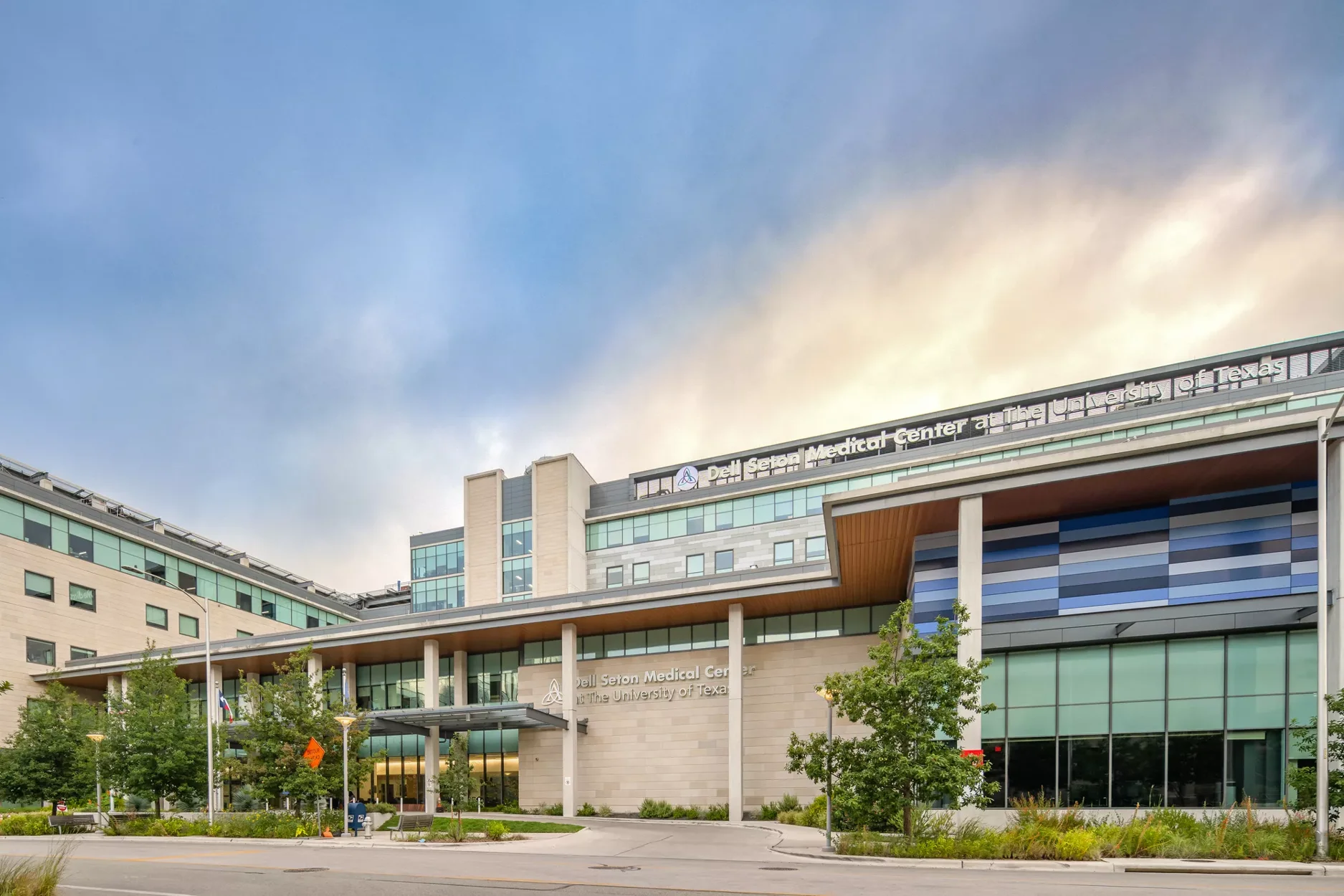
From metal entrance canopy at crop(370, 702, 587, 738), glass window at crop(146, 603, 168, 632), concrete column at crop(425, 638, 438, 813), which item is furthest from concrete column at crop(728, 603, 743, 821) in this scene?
glass window at crop(146, 603, 168, 632)

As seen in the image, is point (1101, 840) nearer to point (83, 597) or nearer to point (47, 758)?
point (47, 758)

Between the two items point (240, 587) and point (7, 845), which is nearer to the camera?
point (7, 845)

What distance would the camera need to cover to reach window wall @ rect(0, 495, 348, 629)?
52.9m

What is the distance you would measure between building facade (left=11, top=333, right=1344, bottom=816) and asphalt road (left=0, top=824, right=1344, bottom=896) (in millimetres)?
8814

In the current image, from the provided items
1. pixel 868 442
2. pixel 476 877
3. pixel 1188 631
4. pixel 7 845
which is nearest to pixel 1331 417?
pixel 1188 631

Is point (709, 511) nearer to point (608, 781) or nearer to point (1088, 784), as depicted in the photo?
point (608, 781)

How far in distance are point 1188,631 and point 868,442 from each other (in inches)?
1080

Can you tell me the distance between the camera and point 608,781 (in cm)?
4303

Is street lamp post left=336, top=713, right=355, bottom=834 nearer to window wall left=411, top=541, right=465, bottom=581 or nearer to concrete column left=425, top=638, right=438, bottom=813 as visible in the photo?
concrete column left=425, top=638, right=438, bottom=813

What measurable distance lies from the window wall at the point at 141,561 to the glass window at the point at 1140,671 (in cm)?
4821

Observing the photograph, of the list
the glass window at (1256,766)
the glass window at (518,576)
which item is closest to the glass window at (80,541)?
the glass window at (518,576)

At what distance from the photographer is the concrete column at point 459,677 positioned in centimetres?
4841

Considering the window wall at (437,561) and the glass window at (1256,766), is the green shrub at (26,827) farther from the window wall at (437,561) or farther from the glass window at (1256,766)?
the glass window at (1256,766)

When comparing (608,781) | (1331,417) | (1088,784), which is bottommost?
(608,781)
